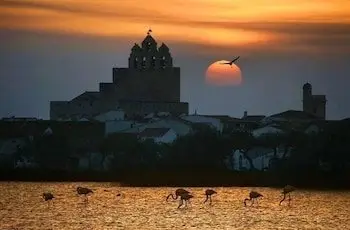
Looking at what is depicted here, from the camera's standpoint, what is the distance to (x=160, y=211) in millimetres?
46469

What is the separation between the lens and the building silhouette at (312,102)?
14212cm

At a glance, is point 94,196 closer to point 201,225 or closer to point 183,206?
point 183,206

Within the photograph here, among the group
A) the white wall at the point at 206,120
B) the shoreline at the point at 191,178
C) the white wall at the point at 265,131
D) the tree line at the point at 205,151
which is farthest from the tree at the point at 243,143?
the white wall at the point at 206,120

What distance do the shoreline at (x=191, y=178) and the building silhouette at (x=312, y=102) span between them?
67707 mm

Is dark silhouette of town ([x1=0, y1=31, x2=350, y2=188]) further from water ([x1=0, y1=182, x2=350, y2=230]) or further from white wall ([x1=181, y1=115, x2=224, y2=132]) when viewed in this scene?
water ([x1=0, y1=182, x2=350, y2=230])

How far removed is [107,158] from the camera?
274ft

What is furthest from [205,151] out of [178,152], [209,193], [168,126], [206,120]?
[206,120]

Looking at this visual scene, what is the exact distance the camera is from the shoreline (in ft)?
218

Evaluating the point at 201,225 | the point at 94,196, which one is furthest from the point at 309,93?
the point at 201,225

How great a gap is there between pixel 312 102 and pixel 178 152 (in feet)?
225

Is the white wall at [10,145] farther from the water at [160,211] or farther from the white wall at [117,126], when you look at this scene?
the water at [160,211]

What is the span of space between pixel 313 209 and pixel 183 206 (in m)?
4.66

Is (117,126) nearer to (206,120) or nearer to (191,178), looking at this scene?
(206,120)

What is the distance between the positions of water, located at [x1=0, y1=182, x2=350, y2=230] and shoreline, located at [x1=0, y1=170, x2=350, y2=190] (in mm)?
5003
